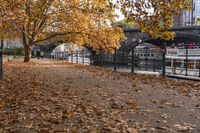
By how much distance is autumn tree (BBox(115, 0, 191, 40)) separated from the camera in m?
9.04

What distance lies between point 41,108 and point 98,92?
9.07 ft

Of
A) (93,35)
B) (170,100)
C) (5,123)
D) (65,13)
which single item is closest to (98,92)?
(170,100)

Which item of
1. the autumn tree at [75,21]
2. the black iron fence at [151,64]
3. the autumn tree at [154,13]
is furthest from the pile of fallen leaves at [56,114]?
the autumn tree at [75,21]

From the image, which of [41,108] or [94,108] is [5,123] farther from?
[94,108]

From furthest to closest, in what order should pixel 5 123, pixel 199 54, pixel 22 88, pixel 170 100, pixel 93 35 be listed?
pixel 93 35, pixel 199 54, pixel 22 88, pixel 170 100, pixel 5 123

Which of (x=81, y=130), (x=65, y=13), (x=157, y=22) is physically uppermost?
(x=65, y=13)

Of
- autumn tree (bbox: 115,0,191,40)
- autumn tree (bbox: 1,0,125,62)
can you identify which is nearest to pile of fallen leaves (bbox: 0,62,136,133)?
autumn tree (bbox: 115,0,191,40)

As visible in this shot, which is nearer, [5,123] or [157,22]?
[5,123]

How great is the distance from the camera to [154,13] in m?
9.66

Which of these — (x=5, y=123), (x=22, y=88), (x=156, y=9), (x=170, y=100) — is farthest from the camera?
(x=22, y=88)

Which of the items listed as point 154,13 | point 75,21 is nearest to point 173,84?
point 154,13

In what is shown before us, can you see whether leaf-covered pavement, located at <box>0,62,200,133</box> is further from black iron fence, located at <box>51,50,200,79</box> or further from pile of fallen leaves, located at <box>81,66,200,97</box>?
black iron fence, located at <box>51,50,200,79</box>

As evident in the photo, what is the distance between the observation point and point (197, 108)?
→ 757cm

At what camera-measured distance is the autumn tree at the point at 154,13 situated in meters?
9.04
